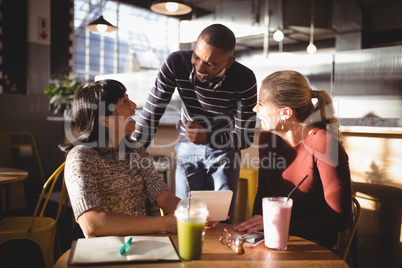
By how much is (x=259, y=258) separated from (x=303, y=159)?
→ 592mm

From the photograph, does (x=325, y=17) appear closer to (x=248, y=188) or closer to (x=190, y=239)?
(x=248, y=188)

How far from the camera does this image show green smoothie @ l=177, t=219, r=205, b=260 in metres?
0.93

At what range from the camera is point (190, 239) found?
930 mm

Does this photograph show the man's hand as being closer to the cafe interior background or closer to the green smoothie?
the cafe interior background

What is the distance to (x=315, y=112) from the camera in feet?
5.11

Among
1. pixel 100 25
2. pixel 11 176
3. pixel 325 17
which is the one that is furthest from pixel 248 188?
pixel 325 17

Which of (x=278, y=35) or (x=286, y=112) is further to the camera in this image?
(x=278, y=35)

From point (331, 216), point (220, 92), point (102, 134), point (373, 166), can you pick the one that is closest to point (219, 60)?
point (220, 92)

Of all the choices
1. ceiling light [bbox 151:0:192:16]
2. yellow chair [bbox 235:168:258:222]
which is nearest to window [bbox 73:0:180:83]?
ceiling light [bbox 151:0:192:16]

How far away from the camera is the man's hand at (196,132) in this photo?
1.78 meters

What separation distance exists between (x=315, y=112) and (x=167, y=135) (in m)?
2.45

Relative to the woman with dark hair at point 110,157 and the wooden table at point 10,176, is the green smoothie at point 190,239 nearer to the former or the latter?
the woman with dark hair at point 110,157

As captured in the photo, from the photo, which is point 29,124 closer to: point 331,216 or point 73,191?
point 73,191

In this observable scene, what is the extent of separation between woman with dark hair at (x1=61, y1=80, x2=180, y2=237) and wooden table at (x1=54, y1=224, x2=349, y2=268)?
1.10ft
